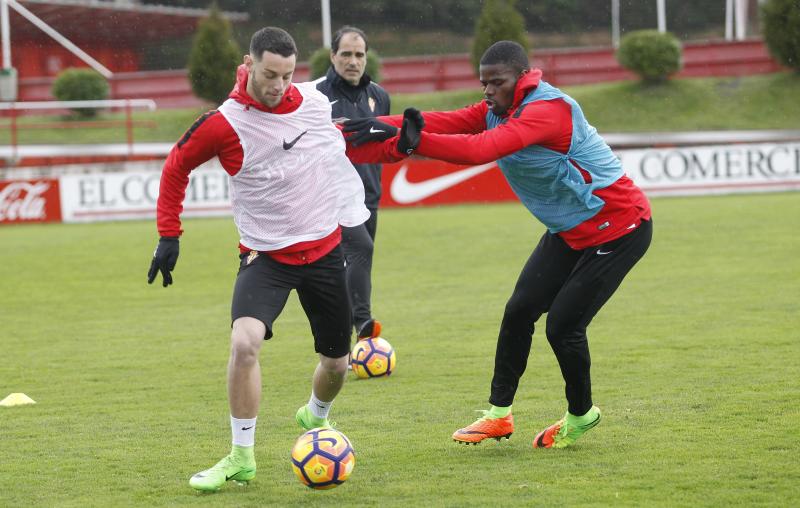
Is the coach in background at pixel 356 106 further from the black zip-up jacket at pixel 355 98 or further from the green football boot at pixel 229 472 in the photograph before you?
the green football boot at pixel 229 472

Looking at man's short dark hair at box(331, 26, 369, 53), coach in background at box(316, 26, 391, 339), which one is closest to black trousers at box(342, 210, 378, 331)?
coach in background at box(316, 26, 391, 339)

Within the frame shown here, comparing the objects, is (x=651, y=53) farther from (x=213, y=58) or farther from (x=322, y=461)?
(x=322, y=461)

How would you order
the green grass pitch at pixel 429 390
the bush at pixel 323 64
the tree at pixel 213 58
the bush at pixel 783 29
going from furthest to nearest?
the tree at pixel 213 58 < the bush at pixel 323 64 < the bush at pixel 783 29 < the green grass pitch at pixel 429 390

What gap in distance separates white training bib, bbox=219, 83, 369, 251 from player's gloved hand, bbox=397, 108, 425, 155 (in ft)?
1.45

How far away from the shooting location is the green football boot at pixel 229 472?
541 centimetres

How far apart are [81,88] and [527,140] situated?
31335 mm

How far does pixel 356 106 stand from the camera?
8758 millimetres

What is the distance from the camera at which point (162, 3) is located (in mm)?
46719

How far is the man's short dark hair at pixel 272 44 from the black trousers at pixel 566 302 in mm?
1727

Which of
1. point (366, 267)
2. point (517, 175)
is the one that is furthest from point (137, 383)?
point (517, 175)

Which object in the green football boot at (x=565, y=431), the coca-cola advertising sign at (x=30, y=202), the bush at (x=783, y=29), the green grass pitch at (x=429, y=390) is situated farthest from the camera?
the bush at (x=783, y=29)

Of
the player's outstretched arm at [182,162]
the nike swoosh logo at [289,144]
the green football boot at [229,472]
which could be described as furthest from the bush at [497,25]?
the green football boot at [229,472]

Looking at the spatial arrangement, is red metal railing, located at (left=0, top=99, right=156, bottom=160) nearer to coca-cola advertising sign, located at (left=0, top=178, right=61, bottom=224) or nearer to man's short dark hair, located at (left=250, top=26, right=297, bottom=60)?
coca-cola advertising sign, located at (left=0, top=178, right=61, bottom=224)

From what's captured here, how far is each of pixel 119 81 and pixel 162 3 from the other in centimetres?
769
